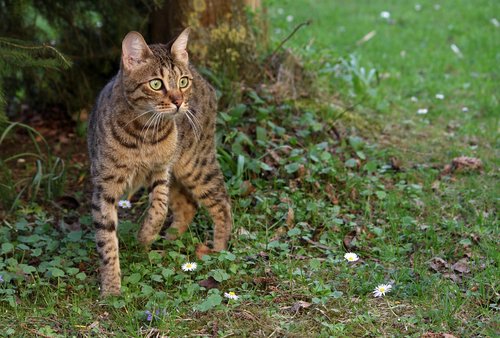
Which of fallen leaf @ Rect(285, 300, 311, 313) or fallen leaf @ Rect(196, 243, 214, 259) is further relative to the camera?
fallen leaf @ Rect(196, 243, 214, 259)

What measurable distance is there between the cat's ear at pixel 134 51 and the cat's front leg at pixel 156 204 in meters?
0.71

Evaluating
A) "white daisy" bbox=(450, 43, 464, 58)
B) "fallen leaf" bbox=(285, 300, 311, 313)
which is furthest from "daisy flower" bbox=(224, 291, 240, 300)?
"white daisy" bbox=(450, 43, 464, 58)

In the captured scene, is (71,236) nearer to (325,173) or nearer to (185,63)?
(185,63)

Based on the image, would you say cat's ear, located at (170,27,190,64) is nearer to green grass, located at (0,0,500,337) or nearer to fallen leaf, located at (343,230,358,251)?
green grass, located at (0,0,500,337)

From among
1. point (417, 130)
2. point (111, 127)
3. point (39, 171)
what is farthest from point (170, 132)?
point (417, 130)

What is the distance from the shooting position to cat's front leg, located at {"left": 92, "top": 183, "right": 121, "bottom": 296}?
4.30 metres

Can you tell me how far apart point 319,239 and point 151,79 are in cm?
154

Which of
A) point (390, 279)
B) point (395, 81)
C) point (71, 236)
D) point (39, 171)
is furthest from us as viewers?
point (395, 81)

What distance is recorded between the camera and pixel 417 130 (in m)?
6.77

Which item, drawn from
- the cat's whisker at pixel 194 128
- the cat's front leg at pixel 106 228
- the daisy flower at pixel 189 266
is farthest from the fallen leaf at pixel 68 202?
the daisy flower at pixel 189 266

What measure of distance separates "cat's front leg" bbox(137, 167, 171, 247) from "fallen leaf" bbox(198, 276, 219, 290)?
560 mm

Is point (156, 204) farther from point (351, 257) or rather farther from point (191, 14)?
point (191, 14)

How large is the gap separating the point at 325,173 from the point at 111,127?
5.92 ft

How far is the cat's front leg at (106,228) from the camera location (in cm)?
430
